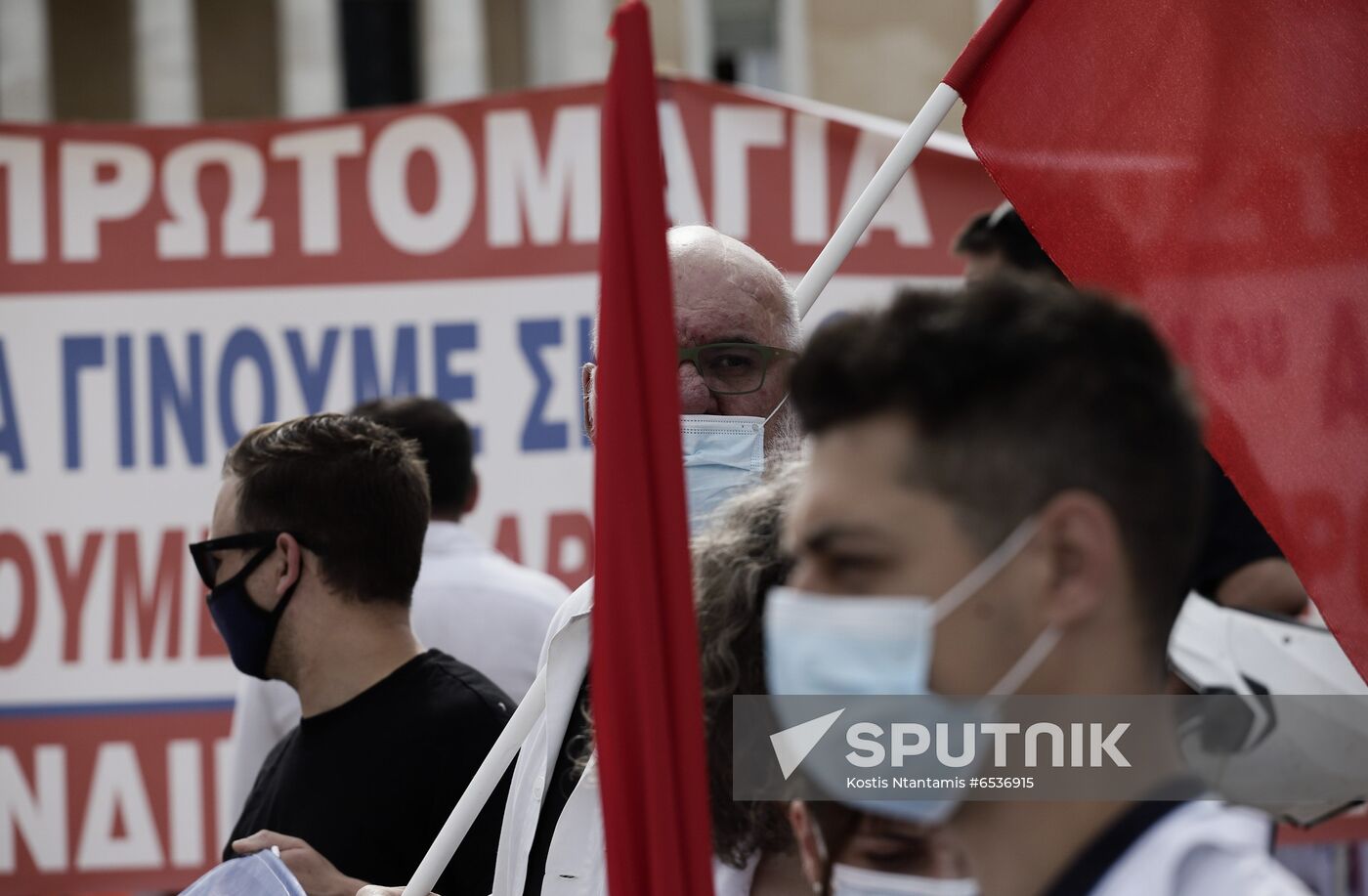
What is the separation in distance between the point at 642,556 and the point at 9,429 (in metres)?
4.43

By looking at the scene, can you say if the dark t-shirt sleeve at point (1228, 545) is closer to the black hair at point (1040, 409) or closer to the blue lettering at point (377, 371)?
the black hair at point (1040, 409)

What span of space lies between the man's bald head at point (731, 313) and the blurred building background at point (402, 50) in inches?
405

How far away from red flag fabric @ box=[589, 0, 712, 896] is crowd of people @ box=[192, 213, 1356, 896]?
13cm

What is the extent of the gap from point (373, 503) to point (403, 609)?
7.6 inches

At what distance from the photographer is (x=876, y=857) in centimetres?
146

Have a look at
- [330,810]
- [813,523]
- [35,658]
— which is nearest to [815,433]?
[813,523]

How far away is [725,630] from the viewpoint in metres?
1.91

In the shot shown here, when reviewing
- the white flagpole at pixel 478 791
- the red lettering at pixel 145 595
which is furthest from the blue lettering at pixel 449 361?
the white flagpole at pixel 478 791

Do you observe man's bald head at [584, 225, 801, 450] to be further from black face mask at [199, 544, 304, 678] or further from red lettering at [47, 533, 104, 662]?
red lettering at [47, 533, 104, 662]

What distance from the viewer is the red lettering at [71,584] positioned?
5.45m

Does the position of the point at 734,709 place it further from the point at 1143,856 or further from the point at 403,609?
the point at 403,609

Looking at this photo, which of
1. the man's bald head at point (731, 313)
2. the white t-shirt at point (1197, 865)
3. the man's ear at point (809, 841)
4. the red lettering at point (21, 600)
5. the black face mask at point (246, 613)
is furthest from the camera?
the red lettering at point (21, 600)

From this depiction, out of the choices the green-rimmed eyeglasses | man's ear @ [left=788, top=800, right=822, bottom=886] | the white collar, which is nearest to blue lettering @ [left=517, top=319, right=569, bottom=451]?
the white collar

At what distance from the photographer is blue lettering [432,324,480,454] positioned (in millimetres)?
5551
